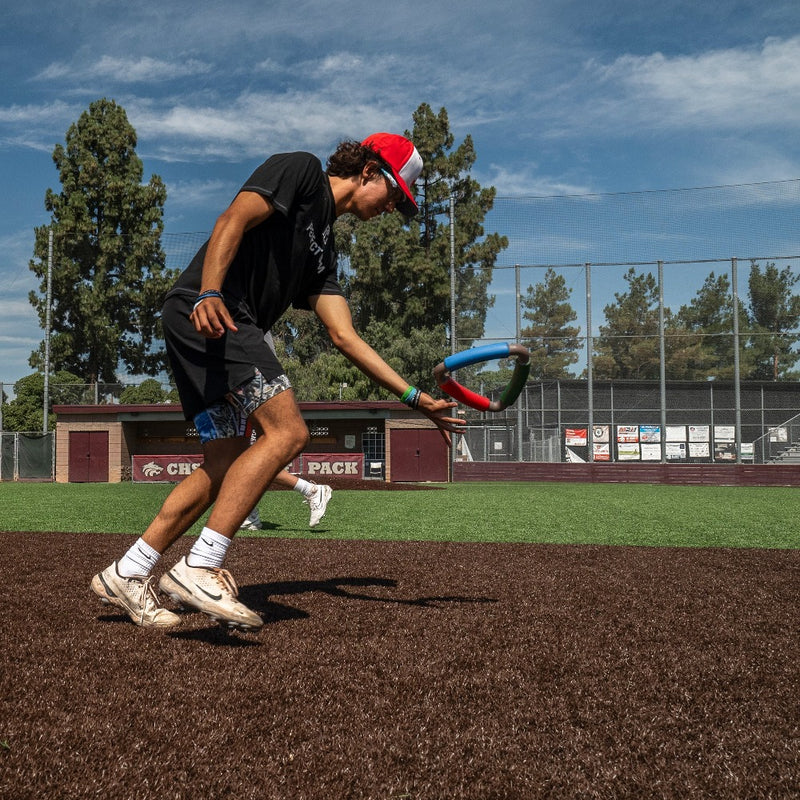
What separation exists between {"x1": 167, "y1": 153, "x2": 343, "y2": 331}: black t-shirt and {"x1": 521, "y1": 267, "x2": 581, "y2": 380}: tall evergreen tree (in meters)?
25.9

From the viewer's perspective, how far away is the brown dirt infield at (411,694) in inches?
75.4

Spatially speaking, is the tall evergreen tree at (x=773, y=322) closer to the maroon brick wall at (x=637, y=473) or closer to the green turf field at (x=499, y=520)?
the maroon brick wall at (x=637, y=473)

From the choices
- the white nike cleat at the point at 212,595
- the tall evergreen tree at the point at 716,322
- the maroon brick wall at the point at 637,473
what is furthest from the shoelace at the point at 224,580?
the tall evergreen tree at the point at 716,322

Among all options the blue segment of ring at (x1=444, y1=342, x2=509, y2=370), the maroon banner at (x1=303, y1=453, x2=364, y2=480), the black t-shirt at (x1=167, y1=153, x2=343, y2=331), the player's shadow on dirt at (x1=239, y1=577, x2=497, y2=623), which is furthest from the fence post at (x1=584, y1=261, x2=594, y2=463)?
the black t-shirt at (x1=167, y1=153, x2=343, y2=331)

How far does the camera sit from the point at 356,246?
4028cm

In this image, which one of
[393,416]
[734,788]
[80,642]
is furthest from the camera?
[393,416]

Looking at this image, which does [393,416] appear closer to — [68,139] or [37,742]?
[68,139]

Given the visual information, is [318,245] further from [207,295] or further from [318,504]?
[318,504]

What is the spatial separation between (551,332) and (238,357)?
27.4 m

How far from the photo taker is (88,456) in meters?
31.0

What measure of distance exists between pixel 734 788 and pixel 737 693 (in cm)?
85

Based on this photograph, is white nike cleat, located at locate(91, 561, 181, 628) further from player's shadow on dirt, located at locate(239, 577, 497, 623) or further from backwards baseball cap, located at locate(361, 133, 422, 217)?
backwards baseball cap, located at locate(361, 133, 422, 217)

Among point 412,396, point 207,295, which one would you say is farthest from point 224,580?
point 412,396

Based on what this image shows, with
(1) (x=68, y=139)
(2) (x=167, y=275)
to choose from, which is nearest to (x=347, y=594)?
(2) (x=167, y=275)
